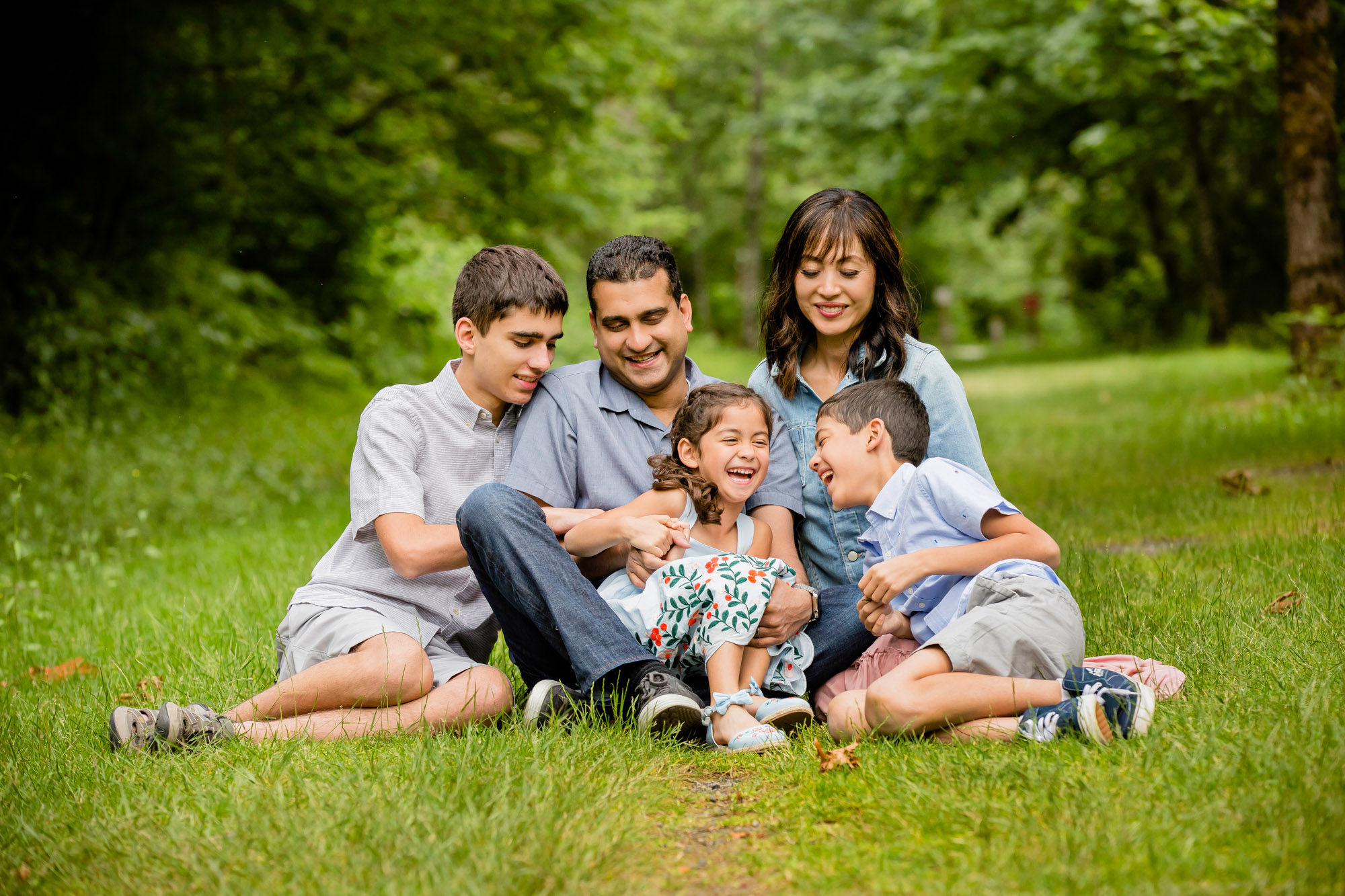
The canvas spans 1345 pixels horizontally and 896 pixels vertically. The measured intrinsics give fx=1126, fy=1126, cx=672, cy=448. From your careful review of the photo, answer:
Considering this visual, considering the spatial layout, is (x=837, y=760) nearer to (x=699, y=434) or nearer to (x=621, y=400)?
(x=699, y=434)

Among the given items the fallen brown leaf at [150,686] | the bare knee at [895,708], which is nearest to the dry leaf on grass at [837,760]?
the bare knee at [895,708]

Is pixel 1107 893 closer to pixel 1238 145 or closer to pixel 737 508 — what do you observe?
pixel 737 508

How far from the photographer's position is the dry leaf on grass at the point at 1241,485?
6090 mm

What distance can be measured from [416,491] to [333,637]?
50 cm

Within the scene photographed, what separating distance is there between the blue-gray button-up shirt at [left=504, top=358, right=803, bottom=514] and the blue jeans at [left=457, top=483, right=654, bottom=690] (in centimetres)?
30

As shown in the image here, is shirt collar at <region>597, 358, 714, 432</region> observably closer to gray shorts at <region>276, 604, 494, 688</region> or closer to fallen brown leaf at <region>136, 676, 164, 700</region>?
gray shorts at <region>276, 604, 494, 688</region>

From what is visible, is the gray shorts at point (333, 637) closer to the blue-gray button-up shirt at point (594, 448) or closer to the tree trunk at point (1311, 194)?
the blue-gray button-up shirt at point (594, 448)

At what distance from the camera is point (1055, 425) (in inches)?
445

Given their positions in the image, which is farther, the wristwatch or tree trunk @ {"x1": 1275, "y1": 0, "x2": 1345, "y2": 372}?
tree trunk @ {"x1": 1275, "y1": 0, "x2": 1345, "y2": 372}

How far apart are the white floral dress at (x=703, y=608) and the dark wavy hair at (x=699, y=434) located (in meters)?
0.07

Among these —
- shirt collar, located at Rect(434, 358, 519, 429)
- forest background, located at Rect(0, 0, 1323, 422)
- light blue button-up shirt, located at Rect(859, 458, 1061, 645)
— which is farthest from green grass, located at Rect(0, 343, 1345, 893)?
forest background, located at Rect(0, 0, 1323, 422)

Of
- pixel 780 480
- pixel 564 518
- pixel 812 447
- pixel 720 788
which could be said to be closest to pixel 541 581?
pixel 564 518

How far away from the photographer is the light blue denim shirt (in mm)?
3570

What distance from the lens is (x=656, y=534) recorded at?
10.7ft
